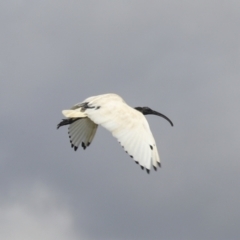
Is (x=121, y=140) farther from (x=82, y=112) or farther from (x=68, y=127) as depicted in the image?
(x=68, y=127)

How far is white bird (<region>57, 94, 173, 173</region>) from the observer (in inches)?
651

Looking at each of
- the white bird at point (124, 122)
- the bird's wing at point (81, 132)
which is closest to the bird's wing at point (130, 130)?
the white bird at point (124, 122)

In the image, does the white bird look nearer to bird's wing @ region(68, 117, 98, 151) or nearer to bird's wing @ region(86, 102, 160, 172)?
bird's wing @ region(86, 102, 160, 172)

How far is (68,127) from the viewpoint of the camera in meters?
21.9

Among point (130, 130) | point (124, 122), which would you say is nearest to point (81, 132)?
point (124, 122)

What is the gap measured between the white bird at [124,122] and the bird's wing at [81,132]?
115cm

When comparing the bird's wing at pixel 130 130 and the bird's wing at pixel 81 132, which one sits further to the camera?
the bird's wing at pixel 81 132

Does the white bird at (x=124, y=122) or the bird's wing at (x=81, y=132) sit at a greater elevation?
the bird's wing at (x=81, y=132)

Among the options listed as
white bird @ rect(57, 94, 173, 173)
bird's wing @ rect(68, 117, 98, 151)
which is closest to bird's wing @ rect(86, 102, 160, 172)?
white bird @ rect(57, 94, 173, 173)

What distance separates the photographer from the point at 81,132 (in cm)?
2162

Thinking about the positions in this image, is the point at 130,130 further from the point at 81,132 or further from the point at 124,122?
the point at 81,132

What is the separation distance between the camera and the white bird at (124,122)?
54.2ft

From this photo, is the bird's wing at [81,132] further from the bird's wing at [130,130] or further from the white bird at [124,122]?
the bird's wing at [130,130]

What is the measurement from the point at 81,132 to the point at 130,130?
181 inches
